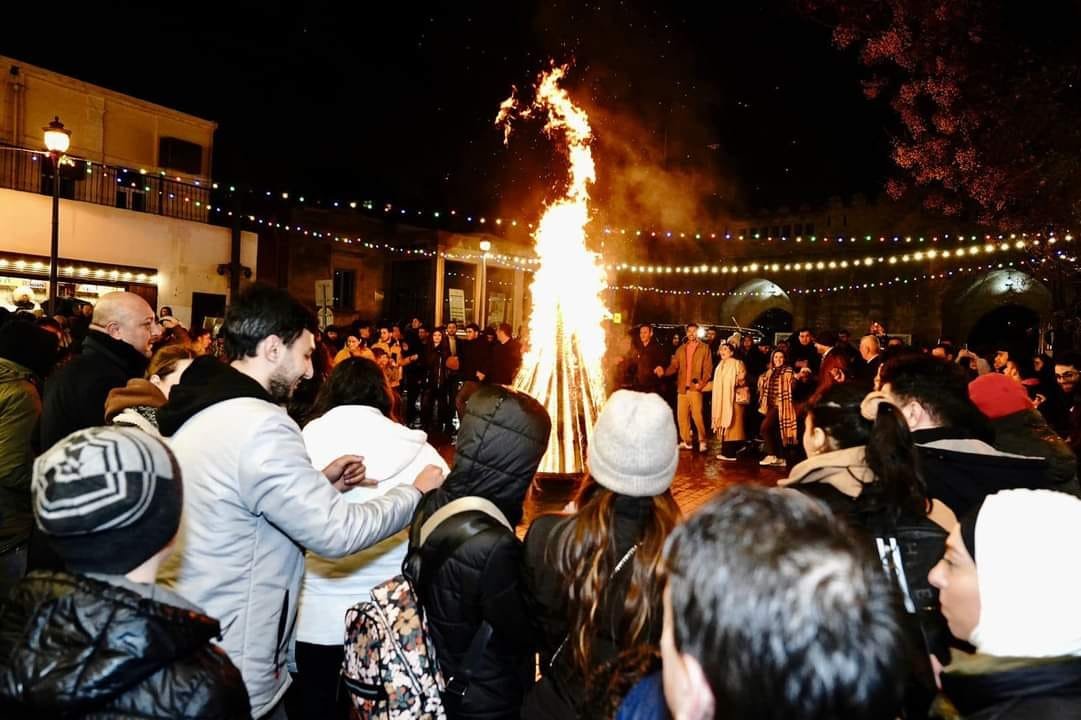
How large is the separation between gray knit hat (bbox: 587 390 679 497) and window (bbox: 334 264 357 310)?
89.2 feet

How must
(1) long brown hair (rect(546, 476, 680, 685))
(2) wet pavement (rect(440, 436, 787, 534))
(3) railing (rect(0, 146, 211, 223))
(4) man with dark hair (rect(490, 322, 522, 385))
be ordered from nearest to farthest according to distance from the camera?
1. (1) long brown hair (rect(546, 476, 680, 685))
2. (2) wet pavement (rect(440, 436, 787, 534))
3. (4) man with dark hair (rect(490, 322, 522, 385))
4. (3) railing (rect(0, 146, 211, 223))

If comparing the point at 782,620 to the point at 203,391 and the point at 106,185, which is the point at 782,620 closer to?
the point at 203,391

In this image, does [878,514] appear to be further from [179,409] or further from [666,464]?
[179,409]

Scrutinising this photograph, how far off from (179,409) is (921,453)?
331 centimetres

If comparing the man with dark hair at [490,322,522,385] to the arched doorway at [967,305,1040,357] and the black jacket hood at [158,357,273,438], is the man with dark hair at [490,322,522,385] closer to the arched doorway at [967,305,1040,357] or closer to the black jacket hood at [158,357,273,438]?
the black jacket hood at [158,357,273,438]

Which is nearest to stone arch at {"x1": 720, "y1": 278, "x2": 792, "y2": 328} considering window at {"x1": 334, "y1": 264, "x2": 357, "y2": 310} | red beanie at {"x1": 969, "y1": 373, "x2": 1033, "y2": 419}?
window at {"x1": 334, "y1": 264, "x2": 357, "y2": 310}

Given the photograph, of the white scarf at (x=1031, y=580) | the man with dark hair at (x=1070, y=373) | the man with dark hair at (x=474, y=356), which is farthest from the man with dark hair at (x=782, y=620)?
the man with dark hair at (x=474, y=356)

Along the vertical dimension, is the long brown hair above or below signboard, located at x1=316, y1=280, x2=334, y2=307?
below

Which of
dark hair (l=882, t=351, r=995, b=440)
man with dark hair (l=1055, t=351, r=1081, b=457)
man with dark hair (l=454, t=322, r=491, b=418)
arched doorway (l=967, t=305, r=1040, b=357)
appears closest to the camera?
dark hair (l=882, t=351, r=995, b=440)

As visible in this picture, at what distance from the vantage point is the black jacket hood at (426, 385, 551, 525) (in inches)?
113

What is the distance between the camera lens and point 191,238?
2281 cm

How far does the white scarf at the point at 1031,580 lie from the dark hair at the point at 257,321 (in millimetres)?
2541

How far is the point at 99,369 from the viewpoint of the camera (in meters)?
4.64

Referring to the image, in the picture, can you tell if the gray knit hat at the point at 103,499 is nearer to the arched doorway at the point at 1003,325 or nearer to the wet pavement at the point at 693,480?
the wet pavement at the point at 693,480
